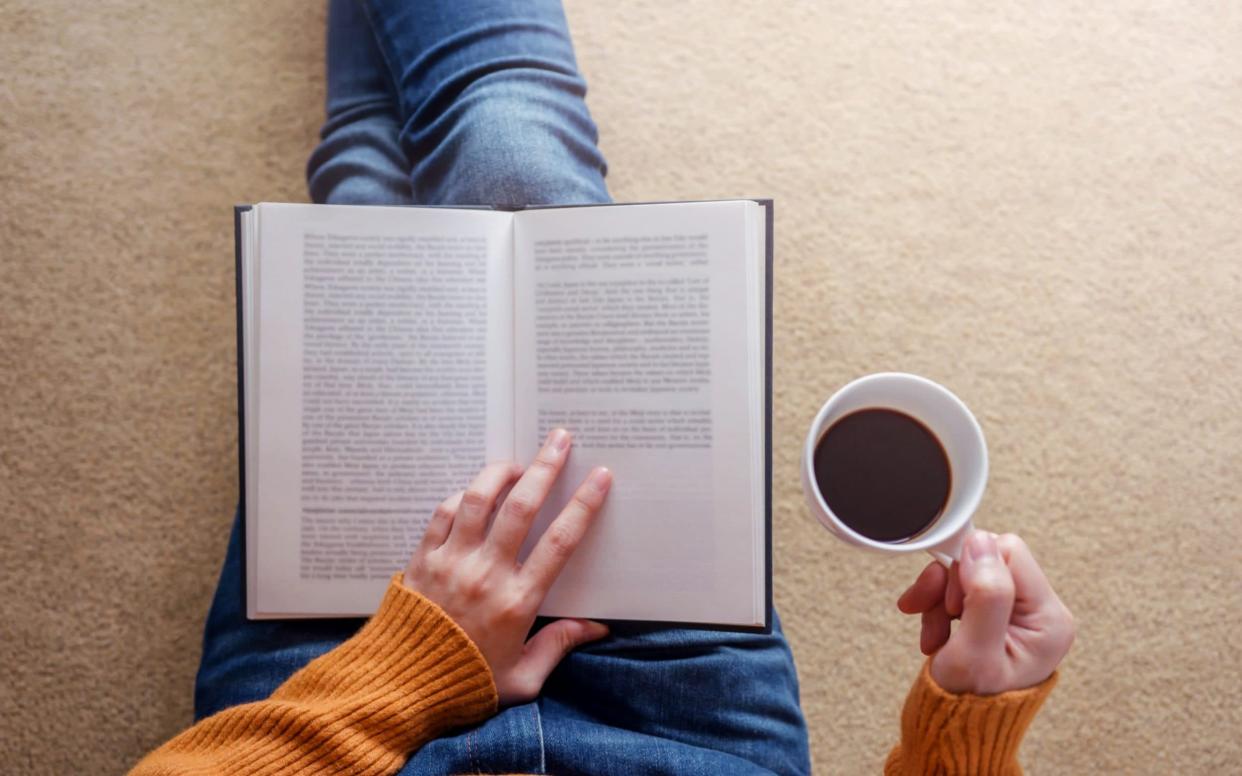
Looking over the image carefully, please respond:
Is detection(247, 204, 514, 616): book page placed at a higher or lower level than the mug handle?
higher

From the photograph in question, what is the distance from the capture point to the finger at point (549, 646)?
2.27 feet

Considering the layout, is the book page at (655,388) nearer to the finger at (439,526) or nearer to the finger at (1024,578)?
the finger at (439,526)

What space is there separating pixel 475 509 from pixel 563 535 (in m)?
0.07

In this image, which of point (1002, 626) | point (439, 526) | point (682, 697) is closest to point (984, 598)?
point (1002, 626)

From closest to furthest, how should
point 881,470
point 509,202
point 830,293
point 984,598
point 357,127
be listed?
1. point 984,598
2. point 881,470
3. point 509,202
4. point 357,127
5. point 830,293

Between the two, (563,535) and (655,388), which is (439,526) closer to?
(563,535)

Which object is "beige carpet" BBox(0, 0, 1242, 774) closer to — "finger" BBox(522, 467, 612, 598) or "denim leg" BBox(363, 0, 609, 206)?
"denim leg" BBox(363, 0, 609, 206)


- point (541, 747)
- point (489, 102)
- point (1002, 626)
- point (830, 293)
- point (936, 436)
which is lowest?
point (541, 747)

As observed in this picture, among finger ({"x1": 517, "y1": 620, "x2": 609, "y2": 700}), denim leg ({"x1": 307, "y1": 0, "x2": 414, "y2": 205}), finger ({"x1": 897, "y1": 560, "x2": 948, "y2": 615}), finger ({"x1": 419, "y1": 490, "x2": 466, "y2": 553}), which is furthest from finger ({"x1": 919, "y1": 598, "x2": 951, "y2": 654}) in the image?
denim leg ({"x1": 307, "y1": 0, "x2": 414, "y2": 205})

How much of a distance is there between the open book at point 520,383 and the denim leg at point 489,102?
0.10 m

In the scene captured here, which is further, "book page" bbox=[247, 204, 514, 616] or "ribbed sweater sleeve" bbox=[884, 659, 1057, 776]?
"book page" bbox=[247, 204, 514, 616]

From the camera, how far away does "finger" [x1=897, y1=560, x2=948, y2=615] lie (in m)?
0.63

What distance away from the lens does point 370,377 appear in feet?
2.31

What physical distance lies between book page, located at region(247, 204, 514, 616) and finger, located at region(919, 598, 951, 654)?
359mm
